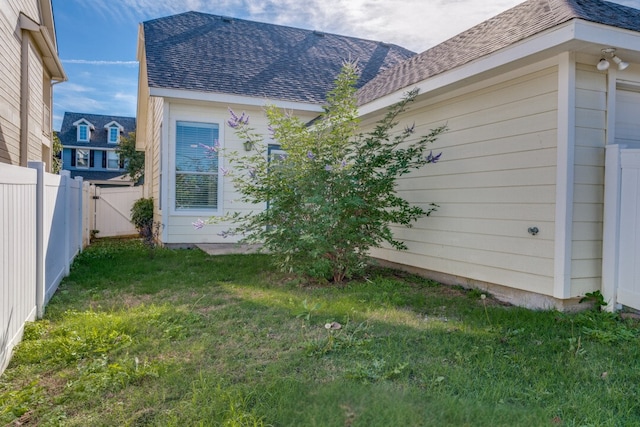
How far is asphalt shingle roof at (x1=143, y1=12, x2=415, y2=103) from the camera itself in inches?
332

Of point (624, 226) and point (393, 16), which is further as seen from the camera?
point (393, 16)

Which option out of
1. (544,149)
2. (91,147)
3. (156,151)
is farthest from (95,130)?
(544,149)

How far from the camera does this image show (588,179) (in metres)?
3.92

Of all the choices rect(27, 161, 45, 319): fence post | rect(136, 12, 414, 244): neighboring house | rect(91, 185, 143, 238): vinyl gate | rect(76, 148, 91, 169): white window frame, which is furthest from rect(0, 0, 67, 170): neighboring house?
rect(76, 148, 91, 169): white window frame

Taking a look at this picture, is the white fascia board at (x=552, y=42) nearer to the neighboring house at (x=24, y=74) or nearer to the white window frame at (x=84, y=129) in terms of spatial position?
the neighboring house at (x=24, y=74)

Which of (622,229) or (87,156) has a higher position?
(87,156)

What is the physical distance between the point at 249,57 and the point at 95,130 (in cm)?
2262

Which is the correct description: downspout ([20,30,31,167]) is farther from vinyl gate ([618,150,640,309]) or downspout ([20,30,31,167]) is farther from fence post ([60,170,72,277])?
vinyl gate ([618,150,640,309])

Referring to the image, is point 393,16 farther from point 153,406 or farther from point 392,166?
point 153,406

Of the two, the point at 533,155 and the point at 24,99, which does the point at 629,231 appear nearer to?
the point at 533,155

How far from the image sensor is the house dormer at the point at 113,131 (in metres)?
27.7

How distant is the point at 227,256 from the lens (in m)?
7.24

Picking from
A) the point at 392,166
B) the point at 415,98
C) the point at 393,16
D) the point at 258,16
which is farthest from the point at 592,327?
the point at 258,16

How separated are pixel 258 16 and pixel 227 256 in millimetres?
7727
